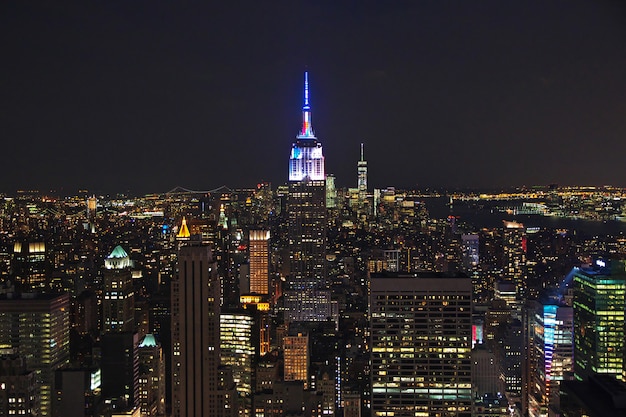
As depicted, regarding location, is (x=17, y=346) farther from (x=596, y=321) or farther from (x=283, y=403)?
(x=596, y=321)

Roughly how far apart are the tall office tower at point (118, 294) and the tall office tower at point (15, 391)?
141 inches

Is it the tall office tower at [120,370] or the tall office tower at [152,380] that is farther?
the tall office tower at [120,370]

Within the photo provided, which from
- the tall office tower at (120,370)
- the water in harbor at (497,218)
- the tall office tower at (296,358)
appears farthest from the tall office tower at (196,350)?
the water in harbor at (497,218)

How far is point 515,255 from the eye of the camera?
10617 mm

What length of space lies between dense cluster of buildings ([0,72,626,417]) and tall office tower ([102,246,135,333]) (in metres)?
0.03

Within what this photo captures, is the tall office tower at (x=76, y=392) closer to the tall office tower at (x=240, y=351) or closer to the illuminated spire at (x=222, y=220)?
the tall office tower at (x=240, y=351)

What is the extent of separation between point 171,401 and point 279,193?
8.36 metres

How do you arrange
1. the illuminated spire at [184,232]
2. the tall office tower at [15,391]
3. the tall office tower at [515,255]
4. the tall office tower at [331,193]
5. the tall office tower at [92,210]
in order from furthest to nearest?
the tall office tower at [331,193], the illuminated spire at [184,232], the tall office tower at [515,255], the tall office tower at [92,210], the tall office tower at [15,391]

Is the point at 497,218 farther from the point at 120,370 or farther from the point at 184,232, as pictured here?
the point at 120,370

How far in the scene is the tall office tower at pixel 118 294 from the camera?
37.9ft

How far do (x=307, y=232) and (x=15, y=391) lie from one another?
12.3 metres

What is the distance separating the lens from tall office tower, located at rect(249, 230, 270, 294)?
15031mm

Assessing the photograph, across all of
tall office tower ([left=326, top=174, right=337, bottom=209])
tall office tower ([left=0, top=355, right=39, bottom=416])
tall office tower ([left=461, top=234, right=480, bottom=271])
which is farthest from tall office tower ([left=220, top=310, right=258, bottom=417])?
tall office tower ([left=326, top=174, right=337, bottom=209])

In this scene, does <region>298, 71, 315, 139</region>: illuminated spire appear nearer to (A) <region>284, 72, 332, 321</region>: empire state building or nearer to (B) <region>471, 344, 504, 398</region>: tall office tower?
(A) <region>284, 72, 332, 321</region>: empire state building
